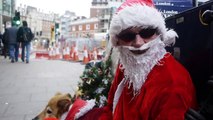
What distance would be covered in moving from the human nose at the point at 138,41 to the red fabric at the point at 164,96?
16 centimetres

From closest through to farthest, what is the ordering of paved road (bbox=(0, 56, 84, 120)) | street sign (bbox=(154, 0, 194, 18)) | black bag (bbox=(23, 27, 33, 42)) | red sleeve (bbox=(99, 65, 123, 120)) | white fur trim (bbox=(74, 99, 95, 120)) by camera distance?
1. red sleeve (bbox=(99, 65, 123, 120))
2. white fur trim (bbox=(74, 99, 95, 120))
3. street sign (bbox=(154, 0, 194, 18))
4. paved road (bbox=(0, 56, 84, 120))
5. black bag (bbox=(23, 27, 33, 42))

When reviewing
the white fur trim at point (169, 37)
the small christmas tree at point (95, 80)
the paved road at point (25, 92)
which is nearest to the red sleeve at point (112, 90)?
the white fur trim at point (169, 37)

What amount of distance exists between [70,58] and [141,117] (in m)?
18.3

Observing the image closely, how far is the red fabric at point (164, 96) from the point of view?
1.71m

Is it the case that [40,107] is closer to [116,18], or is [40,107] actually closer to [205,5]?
[116,18]

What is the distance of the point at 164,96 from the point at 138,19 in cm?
50

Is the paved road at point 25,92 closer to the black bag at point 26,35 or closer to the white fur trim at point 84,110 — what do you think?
the white fur trim at point 84,110

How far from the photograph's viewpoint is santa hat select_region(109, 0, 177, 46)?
1971 millimetres

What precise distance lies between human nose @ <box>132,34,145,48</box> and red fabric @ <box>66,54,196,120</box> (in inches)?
6.3

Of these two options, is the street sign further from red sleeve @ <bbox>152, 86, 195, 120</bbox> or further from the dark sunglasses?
red sleeve @ <bbox>152, 86, 195, 120</bbox>

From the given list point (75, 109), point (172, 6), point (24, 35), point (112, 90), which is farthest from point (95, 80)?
point (24, 35)

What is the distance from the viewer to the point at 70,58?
65.5 ft

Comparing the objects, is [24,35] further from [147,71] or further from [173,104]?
[173,104]

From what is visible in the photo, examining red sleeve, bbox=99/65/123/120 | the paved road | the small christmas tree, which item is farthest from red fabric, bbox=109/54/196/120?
the paved road
